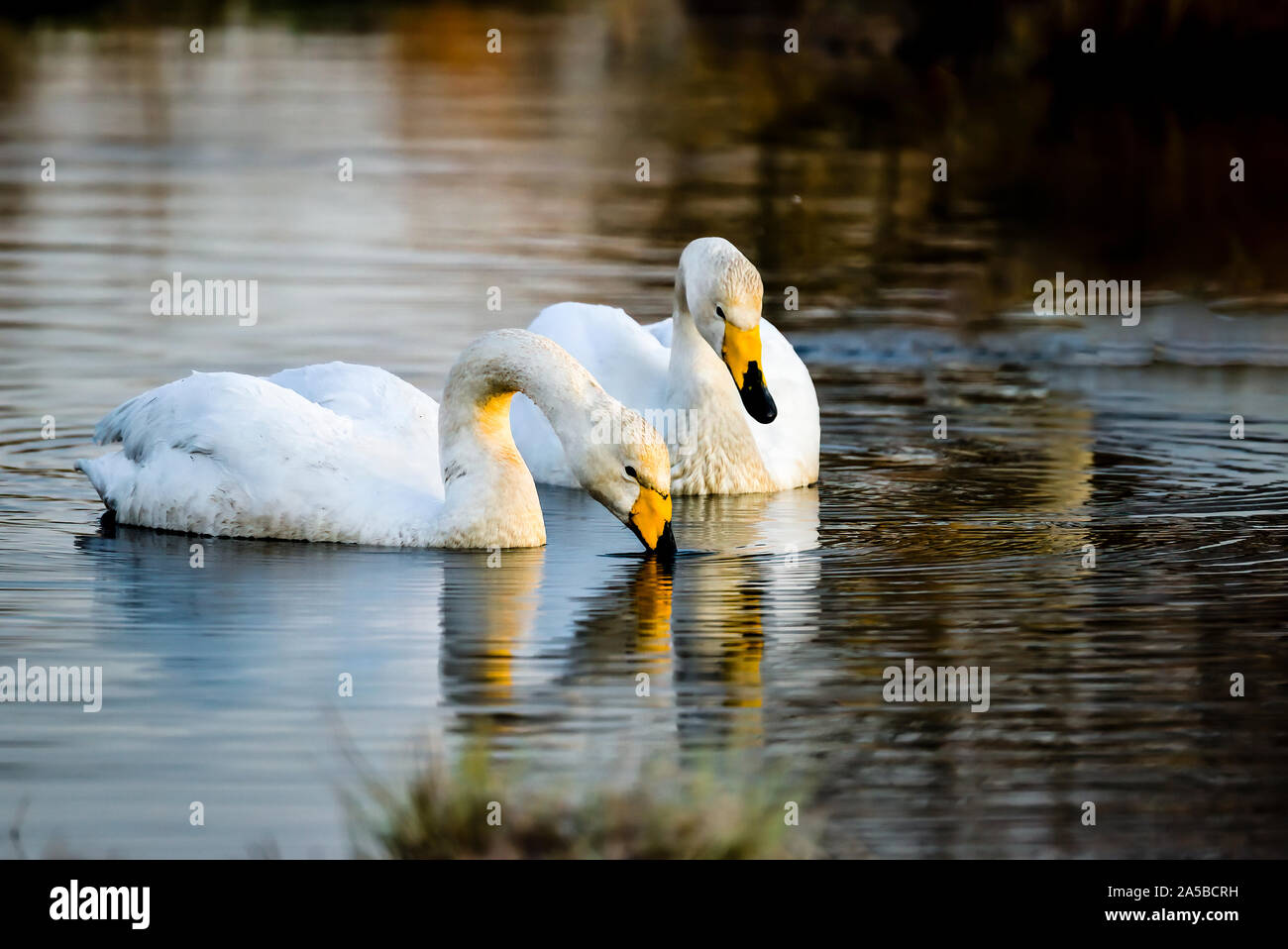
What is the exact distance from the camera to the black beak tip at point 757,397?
11.8 m

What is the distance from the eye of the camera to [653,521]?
10.6 m

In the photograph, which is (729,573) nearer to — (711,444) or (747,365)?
(747,365)

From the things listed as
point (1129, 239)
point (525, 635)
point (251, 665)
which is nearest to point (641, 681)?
point (525, 635)

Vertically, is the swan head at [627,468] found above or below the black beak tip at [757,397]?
below

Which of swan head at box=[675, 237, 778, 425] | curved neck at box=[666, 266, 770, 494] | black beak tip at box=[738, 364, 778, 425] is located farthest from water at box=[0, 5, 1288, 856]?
swan head at box=[675, 237, 778, 425]

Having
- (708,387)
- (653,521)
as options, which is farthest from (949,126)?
(653,521)

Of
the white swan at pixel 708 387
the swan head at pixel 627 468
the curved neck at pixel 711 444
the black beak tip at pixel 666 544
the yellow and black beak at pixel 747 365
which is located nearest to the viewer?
the swan head at pixel 627 468

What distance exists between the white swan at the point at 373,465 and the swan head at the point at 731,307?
4.93ft

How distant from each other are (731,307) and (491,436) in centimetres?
180

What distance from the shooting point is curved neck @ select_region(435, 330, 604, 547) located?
10.8 meters

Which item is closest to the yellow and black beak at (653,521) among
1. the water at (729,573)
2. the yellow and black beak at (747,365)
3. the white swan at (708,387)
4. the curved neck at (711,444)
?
the water at (729,573)

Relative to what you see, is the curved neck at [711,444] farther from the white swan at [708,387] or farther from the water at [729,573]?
the water at [729,573]

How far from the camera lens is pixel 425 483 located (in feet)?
36.9

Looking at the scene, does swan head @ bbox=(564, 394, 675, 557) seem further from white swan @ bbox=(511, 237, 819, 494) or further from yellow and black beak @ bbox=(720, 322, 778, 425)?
white swan @ bbox=(511, 237, 819, 494)
